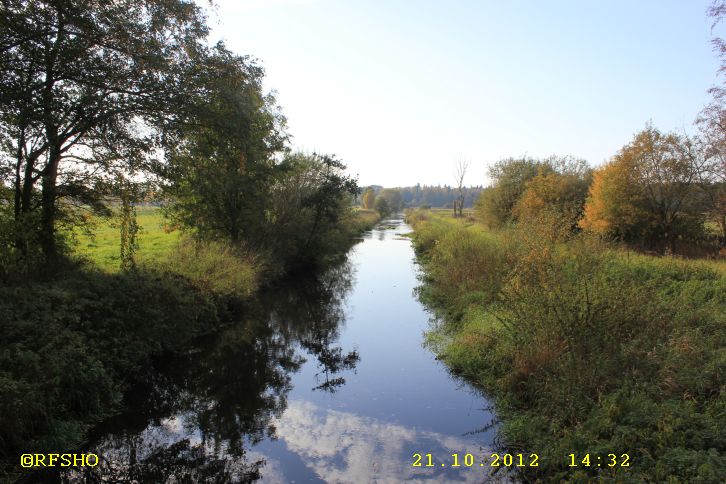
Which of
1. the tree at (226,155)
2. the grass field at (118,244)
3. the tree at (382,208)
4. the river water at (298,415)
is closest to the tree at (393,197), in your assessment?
the tree at (382,208)

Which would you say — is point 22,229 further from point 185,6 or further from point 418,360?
point 418,360

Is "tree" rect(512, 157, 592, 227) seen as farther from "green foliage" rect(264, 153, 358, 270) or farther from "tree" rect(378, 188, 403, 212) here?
"tree" rect(378, 188, 403, 212)

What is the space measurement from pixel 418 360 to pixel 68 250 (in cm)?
911

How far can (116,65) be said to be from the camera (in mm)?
9906

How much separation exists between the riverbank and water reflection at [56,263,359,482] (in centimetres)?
48

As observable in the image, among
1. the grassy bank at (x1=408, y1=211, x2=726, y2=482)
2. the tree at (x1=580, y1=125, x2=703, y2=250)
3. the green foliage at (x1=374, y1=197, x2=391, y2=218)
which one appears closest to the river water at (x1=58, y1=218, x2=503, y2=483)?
the grassy bank at (x1=408, y1=211, x2=726, y2=482)

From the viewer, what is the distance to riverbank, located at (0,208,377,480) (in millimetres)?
5816

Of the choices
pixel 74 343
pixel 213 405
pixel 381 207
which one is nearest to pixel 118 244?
pixel 74 343

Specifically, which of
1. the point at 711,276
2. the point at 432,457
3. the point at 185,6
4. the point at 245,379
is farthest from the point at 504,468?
the point at 185,6

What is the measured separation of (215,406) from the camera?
26.1ft

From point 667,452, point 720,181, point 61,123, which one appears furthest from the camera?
point 720,181

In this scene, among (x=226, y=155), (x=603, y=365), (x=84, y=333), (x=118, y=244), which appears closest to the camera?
(x=603, y=365)

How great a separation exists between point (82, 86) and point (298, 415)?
856 centimetres

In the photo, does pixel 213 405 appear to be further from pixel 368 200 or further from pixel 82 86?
pixel 368 200
